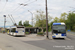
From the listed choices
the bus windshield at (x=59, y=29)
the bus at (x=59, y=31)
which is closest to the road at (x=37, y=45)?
the bus at (x=59, y=31)

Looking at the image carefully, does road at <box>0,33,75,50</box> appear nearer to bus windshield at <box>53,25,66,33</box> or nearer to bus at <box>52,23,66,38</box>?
bus at <box>52,23,66,38</box>

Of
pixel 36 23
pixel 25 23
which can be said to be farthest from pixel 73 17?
pixel 36 23

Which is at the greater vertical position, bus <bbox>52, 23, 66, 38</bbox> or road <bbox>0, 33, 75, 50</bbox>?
bus <bbox>52, 23, 66, 38</bbox>

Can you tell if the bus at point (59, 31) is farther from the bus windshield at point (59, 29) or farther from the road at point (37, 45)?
the road at point (37, 45)

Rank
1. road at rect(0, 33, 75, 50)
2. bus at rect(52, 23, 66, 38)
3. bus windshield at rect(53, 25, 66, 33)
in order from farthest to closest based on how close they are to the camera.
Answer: bus windshield at rect(53, 25, 66, 33) → bus at rect(52, 23, 66, 38) → road at rect(0, 33, 75, 50)

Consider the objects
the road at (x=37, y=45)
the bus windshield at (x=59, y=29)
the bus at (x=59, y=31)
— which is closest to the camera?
the road at (x=37, y=45)

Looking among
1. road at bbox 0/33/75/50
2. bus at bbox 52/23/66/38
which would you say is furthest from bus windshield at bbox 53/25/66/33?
road at bbox 0/33/75/50

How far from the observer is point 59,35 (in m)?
21.3

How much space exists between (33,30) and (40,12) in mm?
10700

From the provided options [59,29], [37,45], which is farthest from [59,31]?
[37,45]

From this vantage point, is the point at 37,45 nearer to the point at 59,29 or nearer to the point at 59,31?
the point at 59,31

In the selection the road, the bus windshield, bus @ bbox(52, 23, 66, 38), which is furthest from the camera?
the bus windshield

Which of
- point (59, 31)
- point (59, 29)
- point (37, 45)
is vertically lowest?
point (37, 45)

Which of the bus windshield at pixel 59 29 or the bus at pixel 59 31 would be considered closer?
the bus at pixel 59 31
